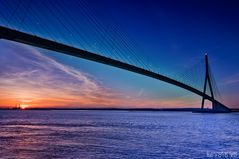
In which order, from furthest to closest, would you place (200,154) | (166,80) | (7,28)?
1. (166,80)
2. (7,28)
3. (200,154)

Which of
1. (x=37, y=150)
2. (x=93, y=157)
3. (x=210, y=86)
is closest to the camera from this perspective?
(x=93, y=157)

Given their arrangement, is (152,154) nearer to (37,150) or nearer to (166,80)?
(37,150)

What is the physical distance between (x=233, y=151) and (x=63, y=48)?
1353cm

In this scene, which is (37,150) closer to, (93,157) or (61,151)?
(61,151)

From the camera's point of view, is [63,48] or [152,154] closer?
[152,154]

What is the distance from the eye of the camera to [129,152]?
16359 millimetres

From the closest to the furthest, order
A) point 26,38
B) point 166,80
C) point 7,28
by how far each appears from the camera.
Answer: point 7,28 → point 26,38 → point 166,80

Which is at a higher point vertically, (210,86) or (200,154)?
(210,86)

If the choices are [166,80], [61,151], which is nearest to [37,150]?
[61,151]

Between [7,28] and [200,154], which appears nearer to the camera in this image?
[200,154]

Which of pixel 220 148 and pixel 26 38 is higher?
pixel 26 38

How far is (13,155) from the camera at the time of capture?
15.4 m

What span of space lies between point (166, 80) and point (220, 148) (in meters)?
26.1

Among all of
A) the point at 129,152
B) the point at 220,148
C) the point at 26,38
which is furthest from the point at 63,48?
the point at 220,148
